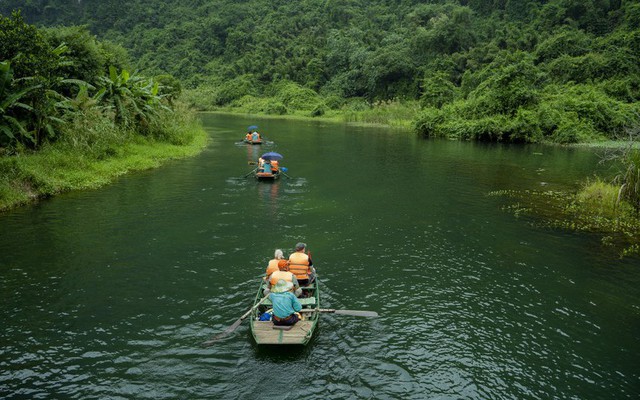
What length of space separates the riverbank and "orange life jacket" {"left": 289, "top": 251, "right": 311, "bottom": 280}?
15.8m

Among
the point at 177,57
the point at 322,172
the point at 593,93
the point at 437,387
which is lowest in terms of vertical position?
the point at 437,387

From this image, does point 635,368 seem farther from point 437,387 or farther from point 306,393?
point 306,393

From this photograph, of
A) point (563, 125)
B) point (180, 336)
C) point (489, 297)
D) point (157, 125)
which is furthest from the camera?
point (563, 125)

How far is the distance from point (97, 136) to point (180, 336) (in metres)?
22.4

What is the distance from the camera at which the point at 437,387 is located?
29.9 ft

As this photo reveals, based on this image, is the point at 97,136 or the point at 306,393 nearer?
the point at 306,393

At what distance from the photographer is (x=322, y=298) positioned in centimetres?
1275

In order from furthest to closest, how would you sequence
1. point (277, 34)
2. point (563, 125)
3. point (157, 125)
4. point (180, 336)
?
1. point (277, 34)
2. point (563, 125)
3. point (157, 125)
4. point (180, 336)

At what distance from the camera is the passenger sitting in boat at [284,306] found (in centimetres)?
1014

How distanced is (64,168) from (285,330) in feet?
69.1

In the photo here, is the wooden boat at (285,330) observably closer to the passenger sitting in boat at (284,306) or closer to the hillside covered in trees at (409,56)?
the passenger sitting in boat at (284,306)

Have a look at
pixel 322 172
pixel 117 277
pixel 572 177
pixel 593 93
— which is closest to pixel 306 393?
pixel 117 277

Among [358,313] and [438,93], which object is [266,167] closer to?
[358,313]

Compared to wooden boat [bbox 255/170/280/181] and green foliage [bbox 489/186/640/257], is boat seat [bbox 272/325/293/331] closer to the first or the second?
green foliage [bbox 489/186/640/257]
